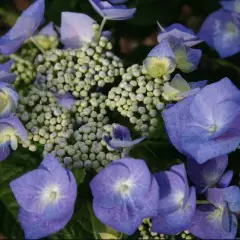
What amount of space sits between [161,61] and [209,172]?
16 centimetres

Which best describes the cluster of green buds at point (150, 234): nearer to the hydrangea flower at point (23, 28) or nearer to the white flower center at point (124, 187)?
the white flower center at point (124, 187)

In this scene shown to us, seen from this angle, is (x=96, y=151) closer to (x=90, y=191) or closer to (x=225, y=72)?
(x=90, y=191)

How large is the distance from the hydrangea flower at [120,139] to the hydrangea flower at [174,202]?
0.06 m

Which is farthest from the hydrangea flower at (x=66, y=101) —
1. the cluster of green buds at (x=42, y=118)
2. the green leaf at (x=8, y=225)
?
the green leaf at (x=8, y=225)

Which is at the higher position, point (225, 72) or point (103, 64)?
point (103, 64)

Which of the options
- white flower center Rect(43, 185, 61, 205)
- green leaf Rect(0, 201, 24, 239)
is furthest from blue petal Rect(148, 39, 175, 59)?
green leaf Rect(0, 201, 24, 239)

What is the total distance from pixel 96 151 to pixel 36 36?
0.77 feet

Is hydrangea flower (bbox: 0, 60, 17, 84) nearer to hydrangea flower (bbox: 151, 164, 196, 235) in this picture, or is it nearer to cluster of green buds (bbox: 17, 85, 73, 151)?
cluster of green buds (bbox: 17, 85, 73, 151)

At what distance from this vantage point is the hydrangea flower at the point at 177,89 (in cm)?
77

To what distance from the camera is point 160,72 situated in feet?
2.64

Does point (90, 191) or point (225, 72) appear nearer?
point (90, 191)

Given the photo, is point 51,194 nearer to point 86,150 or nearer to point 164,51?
point 86,150

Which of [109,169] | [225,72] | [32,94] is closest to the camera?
[109,169]

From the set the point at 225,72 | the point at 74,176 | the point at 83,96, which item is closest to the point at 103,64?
the point at 83,96
